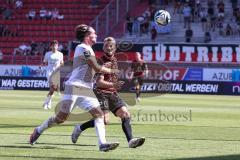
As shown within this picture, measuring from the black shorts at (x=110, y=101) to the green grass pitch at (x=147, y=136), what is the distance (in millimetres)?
805

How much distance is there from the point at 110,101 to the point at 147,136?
2661 mm

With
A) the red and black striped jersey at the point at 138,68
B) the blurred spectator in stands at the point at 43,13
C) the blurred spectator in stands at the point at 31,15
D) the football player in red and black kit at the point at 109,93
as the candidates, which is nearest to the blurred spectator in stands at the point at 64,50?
the blurred spectator in stands at the point at 43,13

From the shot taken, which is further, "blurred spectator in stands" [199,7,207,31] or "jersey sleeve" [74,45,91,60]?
"blurred spectator in stands" [199,7,207,31]

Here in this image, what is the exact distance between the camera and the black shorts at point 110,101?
1364cm

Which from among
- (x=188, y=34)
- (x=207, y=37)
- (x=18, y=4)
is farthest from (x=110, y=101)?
(x=18, y=4)

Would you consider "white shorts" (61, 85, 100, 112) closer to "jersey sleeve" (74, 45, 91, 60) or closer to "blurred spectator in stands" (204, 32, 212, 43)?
"jersey sleeve" (74, 45, 91, 60)

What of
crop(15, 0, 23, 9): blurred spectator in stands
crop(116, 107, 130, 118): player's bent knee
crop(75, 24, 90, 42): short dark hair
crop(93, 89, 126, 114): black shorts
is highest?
crop(15, 0, 23, 9): blurred spectator in stands

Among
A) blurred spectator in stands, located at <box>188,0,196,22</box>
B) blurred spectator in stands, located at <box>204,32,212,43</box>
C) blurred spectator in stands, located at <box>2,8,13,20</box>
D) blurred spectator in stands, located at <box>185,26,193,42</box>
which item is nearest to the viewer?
blurred spectator in stands, located at <box>204,32,212,43</box>

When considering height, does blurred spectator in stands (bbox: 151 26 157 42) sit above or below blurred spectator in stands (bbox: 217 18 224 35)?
below

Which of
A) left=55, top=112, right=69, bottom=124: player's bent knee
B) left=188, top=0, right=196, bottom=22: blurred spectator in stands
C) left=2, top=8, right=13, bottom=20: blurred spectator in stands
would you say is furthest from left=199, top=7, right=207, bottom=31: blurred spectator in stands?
left=55, top=112, right=69, bottom=124: player's bent knee

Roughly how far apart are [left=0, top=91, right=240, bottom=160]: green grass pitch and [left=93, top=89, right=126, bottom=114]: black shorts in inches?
31.7

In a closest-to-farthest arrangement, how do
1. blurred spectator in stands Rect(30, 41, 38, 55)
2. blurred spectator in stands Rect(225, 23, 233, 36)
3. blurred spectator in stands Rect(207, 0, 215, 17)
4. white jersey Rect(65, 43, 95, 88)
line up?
white jersey Rect(65, 43, 95, 88)
blurred spectator in stands Rect(225, 23, 233, 36)
blurred spectator in stands Rect(207, 0, 215, 17)
blurred spectator in stands Rect(30, 41, 38, 55)

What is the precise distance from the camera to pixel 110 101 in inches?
539

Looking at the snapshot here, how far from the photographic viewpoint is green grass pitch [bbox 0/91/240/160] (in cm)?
1224
